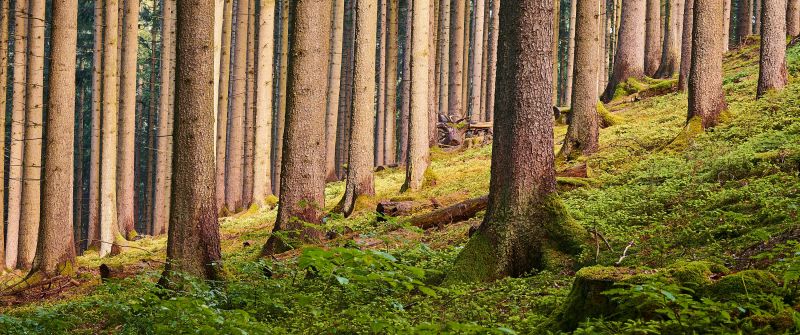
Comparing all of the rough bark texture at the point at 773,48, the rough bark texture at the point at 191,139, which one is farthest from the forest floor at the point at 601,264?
the rough bark texture at the point at 773,48

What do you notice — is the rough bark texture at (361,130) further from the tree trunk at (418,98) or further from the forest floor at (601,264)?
the tree trunk at (418,98)

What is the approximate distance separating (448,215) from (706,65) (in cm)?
478

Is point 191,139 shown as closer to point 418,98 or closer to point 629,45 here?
point 418,98

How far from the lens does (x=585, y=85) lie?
13.8 meters

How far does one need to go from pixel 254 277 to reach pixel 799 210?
5.71 m

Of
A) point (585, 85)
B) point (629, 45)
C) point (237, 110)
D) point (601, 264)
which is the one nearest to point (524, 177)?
point (601, 264)

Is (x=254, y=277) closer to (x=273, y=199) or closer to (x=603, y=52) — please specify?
(x=273, y=199)

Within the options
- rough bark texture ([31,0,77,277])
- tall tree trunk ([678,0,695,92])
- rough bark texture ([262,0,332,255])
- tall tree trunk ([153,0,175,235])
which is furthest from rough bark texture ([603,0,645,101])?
tall tree trunk ([153,0,175,235])

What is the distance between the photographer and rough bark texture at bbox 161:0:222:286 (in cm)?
908

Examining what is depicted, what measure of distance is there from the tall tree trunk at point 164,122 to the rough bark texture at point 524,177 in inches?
730

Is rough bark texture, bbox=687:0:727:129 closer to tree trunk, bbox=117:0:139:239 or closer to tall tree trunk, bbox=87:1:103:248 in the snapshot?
tree trunk, bbox=117:0:139:239

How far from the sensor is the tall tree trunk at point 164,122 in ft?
83.4

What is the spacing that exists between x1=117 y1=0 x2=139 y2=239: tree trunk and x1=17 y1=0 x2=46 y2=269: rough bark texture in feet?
12.2

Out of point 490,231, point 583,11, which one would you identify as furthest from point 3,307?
point 583,11
